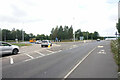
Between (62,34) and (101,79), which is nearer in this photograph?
(101,79)

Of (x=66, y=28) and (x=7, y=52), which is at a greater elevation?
(x=66, y=28)

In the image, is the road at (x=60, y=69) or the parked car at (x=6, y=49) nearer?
the road at (x=60, y=69)

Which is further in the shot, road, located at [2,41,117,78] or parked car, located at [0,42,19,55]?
parked car, located at [0,42,19,55]

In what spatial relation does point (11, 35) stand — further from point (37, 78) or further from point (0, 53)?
point (37, 78)

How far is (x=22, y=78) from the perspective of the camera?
5480 millimetres

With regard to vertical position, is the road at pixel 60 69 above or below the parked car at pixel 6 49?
below

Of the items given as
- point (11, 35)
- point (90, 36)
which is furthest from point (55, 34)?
point (90, 36)

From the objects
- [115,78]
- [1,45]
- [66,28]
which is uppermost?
[66,28]

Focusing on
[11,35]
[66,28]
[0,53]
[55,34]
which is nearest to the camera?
[0,53]

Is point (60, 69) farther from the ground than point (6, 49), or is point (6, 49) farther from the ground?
point (6, 49)

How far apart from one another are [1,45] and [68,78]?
29.7 ft

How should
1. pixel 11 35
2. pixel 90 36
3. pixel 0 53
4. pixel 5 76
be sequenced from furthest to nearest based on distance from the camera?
pixel 90 36 < pixel 11 35 < pixel 0 53 < pixel 5 76

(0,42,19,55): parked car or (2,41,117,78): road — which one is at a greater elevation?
(0,42,19,55): parked car

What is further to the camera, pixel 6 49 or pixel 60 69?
pixel 6 49
